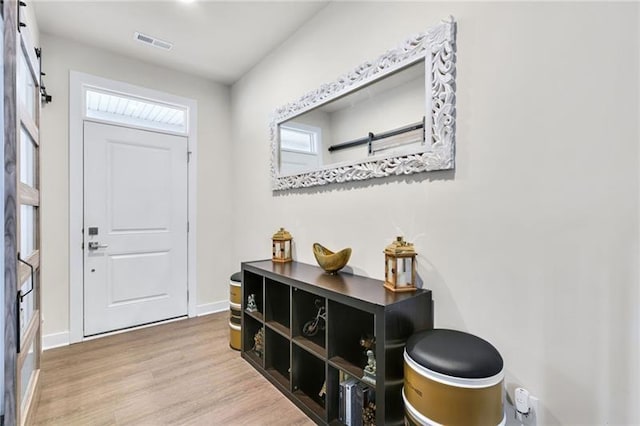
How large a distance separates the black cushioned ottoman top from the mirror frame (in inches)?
33.9

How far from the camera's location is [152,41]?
292cm

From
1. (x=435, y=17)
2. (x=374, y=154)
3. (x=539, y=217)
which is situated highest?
(x=435, y=17)

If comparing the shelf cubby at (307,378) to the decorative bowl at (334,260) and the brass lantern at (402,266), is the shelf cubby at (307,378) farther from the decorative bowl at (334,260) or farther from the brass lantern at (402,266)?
the brass lantern at (402,266)

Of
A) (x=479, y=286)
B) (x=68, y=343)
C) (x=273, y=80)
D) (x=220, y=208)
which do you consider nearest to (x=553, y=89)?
(x=479, y=286)

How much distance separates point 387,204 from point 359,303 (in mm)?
697

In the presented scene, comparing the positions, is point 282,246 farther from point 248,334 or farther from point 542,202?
point 542,202

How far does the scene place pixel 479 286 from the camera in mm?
1562

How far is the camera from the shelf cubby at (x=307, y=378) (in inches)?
79.1

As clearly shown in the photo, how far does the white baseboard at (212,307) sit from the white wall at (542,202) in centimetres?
258

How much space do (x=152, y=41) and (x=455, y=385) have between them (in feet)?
11.6

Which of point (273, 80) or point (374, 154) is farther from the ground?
point (273, 80)

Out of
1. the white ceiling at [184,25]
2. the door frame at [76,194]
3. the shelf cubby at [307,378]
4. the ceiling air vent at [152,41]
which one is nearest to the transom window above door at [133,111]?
the door frame at [76,194]

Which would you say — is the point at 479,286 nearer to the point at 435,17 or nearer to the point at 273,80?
the point at 435,17

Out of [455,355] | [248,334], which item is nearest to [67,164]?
[248,334]
